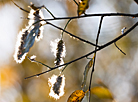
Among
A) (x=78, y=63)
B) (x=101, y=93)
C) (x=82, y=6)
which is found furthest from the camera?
(x=78, y=63)

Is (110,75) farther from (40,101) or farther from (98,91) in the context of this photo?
(98,91)

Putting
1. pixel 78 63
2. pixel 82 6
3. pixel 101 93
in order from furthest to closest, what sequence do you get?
pixel 78 63 < pixel 101 93 < pixel 82 6

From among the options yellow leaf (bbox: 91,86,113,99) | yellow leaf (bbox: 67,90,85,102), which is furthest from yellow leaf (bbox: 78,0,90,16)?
yellow leaf (bbox: 91,86,113,99)

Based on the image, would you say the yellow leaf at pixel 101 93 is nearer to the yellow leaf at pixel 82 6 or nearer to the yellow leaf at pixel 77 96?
the yellow leaf at pixel 77 96

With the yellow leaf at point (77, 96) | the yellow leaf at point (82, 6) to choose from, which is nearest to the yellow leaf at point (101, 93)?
the yellow leaf at point (77, 96)

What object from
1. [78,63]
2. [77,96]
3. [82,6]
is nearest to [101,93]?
[77,96]

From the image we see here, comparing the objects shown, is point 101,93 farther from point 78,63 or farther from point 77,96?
point 78,63

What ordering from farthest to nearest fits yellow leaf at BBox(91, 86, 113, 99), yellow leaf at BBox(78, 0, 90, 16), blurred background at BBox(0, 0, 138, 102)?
1. blurred background at BBox(0, 0, 138, 102)
2. yellow leaf at BBox(91, 86, 113, 99)
3. yellow leaf at BBox(78, 0, 90, 16)

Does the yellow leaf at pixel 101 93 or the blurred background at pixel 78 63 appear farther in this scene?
the blurred background at pixel 78 63

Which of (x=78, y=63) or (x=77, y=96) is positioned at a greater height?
(x=78, y=63)

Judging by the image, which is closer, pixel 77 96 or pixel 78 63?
pixel 77 96

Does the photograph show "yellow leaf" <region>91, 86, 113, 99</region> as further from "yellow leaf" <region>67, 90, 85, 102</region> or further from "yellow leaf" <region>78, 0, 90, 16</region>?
"yellow leaf" <region>78, 0, 90, 16</region>
